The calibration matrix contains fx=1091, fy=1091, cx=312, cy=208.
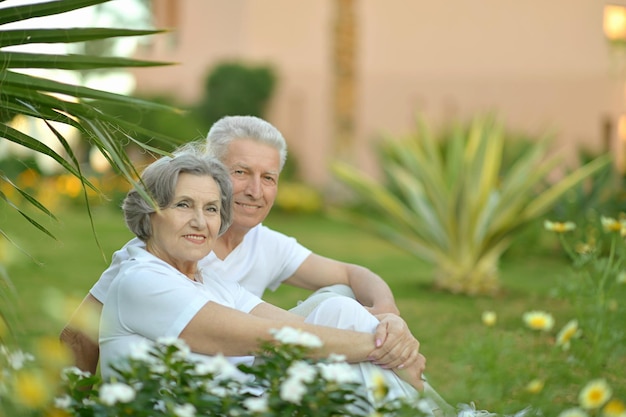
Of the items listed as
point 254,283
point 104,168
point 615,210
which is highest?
point 254,283

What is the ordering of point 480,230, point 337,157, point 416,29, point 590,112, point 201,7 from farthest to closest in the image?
point 201,7
point 416,29
point 590,112
point 337,157
point 480,230

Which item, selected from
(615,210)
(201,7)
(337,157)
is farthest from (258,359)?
(201,7)

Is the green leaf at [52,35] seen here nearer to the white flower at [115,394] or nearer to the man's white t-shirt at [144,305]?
the man's white t-shirt at [144,305]

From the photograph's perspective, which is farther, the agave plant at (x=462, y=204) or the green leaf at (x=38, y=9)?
the agave plant at (x=462, y=204)

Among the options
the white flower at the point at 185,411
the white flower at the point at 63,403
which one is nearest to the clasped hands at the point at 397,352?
the white flower at the point at 185,411

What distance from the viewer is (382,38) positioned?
1831 cm

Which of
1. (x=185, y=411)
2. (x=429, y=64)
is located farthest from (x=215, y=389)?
(x=429, y=64)

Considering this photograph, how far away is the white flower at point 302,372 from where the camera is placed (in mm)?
2346

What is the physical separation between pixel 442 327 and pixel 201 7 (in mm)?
14355

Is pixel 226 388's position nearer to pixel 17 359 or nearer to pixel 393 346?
pixel 17 359

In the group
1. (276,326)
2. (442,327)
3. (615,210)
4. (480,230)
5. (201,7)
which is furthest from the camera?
(201,7)

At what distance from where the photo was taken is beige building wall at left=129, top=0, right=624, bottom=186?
16641 millimetres

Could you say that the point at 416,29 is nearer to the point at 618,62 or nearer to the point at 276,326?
the point at 618,62

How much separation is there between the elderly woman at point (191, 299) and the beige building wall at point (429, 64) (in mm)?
13126
